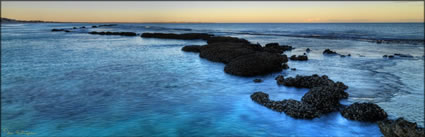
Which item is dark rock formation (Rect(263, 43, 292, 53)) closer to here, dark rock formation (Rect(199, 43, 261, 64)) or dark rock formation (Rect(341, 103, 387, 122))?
dark rock formation (Rect(199, 43, 261, 64))

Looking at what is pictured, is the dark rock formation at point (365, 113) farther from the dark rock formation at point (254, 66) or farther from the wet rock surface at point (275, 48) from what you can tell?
the wet rock surface at point (275, 48)

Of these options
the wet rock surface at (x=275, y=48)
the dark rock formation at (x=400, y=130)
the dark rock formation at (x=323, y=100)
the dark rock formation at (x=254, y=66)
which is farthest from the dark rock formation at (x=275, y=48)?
the dark rock formation at (x=400, y=130)

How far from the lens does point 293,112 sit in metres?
8.34

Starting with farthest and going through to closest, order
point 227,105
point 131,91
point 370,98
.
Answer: point 131,91 → point 370,98 → point 227,105

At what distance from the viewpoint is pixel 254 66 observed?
48.0 feet

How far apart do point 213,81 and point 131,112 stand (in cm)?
548

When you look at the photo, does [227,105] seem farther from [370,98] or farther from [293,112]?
[370,98]

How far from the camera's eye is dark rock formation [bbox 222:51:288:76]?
14.4m

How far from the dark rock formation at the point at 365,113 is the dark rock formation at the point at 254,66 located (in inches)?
259

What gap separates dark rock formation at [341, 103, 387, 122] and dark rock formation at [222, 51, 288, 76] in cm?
659

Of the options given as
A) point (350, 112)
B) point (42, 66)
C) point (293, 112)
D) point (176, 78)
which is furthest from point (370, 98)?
point (42, 66)

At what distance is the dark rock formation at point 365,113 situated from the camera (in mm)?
7981

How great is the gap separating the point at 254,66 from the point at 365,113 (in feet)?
23.6

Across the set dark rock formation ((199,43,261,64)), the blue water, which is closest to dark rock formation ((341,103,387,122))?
the blue water
